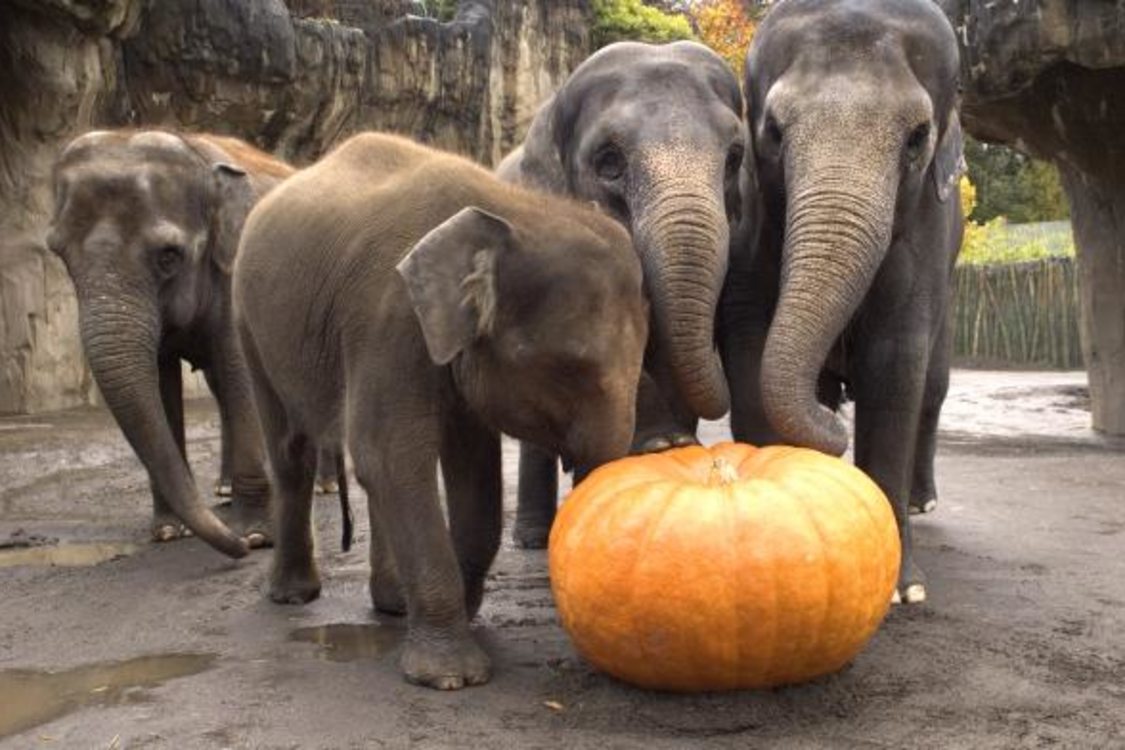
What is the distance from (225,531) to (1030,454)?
6.17 m

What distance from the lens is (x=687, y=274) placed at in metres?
4.21

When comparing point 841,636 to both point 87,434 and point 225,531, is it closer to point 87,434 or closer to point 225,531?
point 225,531

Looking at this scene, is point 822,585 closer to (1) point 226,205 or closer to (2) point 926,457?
(2) point 926,457

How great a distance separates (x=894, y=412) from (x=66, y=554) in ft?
12.4

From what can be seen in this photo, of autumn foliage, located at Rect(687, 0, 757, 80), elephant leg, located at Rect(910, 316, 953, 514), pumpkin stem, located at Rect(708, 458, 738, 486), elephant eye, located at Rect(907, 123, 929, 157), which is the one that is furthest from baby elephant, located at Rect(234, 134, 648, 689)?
autumn foliage, located at Rect(687, 0, 757, 80)

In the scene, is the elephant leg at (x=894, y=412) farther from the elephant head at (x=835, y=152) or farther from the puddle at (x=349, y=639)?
the puddle at (x=349, y=639)

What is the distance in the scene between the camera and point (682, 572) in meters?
3.47

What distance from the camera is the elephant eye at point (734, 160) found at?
15.6 ft

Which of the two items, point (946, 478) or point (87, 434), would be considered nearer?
point (946, 478)

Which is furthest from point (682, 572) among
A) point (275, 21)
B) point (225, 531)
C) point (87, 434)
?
point (275, 21)

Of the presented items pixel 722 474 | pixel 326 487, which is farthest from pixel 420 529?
pixel 326 487

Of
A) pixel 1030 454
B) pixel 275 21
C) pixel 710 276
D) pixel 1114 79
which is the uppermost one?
pixel 275 21

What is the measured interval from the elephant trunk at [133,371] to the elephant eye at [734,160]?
93.1 inches

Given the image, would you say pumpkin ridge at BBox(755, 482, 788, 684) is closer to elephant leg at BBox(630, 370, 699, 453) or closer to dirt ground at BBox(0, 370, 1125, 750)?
dirt ground at BBox(0, 370, 1125, 750)
